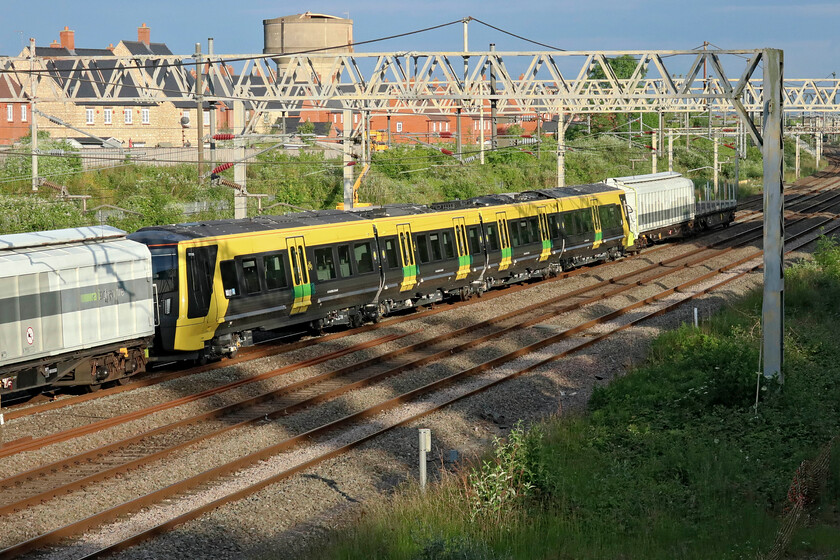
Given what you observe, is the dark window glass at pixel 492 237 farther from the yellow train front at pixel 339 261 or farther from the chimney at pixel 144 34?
the chimney at pixel 144 34

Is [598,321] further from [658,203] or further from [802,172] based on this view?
[802,172]

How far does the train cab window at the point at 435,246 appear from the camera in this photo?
88.0 ft

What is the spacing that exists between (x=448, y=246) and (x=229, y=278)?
8.56 m

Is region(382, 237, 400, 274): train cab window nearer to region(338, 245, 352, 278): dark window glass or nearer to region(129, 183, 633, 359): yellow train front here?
region(129, 183, 633, 359): yellow train front

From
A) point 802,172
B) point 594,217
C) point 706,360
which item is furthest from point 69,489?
point 802,172

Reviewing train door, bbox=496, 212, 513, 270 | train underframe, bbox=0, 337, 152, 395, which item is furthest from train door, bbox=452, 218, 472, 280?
train underframe, bbox=0, 337, 152, 395

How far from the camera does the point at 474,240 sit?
2866 cm

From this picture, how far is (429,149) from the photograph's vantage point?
2361 inches

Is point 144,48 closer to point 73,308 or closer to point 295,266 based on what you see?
point 295,266

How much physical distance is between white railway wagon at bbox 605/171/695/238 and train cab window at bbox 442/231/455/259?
43.0 feet

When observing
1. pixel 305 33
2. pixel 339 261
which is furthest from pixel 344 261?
pixel 305 33

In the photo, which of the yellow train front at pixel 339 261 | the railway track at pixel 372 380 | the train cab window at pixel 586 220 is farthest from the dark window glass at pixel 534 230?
the train cab window at pixel 586 220

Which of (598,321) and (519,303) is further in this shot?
(519,303)

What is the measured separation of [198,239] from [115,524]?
8764 millimetres
